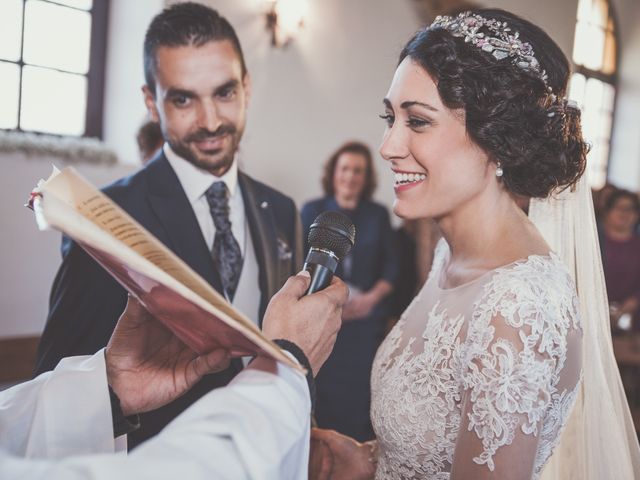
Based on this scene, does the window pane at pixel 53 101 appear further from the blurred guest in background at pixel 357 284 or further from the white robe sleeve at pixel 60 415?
the white robe sleeve at pixel 60 415

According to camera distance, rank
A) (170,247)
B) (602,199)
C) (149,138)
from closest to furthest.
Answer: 1. (170,247)
2. (149,138)
3. (602,199)

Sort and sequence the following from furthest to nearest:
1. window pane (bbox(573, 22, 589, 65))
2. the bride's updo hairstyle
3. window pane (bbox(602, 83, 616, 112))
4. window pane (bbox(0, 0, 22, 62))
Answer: window pane (bbox(602, 83, 616, 112)) < window pane (bbox(573, 22, 589, 65)) < window pane (bbox(0, 0, 22, 62)) < the bride's updo hairstyle

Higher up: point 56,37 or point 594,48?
point 594,48

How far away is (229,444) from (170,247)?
1.15 m

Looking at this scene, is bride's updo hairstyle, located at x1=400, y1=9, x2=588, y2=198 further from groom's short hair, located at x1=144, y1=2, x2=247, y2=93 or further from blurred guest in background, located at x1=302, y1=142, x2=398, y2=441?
blurred guest in background, located at x1=302, y1=142, x2=398, y2=441

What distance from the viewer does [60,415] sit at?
1103 mm

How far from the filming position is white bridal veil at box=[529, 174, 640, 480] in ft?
5.25

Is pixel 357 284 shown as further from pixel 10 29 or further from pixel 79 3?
→ pixel 10 29

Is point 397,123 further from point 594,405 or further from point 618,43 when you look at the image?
point 618,43

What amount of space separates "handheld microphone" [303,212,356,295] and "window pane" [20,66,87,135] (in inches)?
115

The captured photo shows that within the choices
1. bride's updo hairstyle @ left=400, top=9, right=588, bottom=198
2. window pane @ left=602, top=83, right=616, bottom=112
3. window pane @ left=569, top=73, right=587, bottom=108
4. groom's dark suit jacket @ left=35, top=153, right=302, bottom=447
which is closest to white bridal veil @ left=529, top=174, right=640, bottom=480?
bride's updo hairstyle @ left=400, top=9, right=588, bottom=198

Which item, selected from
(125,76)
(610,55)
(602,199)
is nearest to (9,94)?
(125,76)

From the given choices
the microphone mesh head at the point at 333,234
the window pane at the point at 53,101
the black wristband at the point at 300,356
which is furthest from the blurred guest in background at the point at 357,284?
the black wristband at the point at 300,356

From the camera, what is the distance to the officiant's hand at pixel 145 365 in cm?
121
